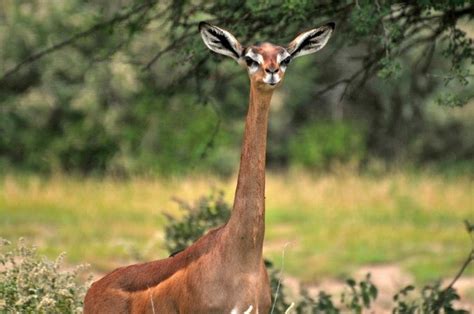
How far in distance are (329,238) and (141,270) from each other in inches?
488

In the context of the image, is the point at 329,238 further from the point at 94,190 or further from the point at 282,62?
the point at 282,62

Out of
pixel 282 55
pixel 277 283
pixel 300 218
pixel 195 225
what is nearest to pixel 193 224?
pixel 195 225

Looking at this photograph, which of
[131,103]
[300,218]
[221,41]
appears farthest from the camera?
[131,103]

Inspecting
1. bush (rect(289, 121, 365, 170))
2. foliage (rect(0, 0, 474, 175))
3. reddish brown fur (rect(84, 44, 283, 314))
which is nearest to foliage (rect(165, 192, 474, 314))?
reddish brown fur (rect(84, 44, 283, 314))

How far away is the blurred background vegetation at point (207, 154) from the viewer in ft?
61.2

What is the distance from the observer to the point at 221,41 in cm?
779

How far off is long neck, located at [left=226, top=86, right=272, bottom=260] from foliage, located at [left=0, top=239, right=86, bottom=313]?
197 centimetres

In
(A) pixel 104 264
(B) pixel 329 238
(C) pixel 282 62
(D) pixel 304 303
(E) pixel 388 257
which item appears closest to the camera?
(C) pixel 282 62

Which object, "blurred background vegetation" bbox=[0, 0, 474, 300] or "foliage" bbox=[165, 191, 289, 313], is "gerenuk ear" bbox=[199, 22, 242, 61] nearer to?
"blurred background vegetation" bbox=[0, 0, 474, 300]

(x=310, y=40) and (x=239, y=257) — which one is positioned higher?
(x=310, y=40)

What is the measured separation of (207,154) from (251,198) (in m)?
7.60

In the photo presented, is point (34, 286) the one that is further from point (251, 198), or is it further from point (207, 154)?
point (207, 154)

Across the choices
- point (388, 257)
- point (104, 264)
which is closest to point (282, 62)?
point (104, 264)

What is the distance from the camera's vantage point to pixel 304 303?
1126cm
